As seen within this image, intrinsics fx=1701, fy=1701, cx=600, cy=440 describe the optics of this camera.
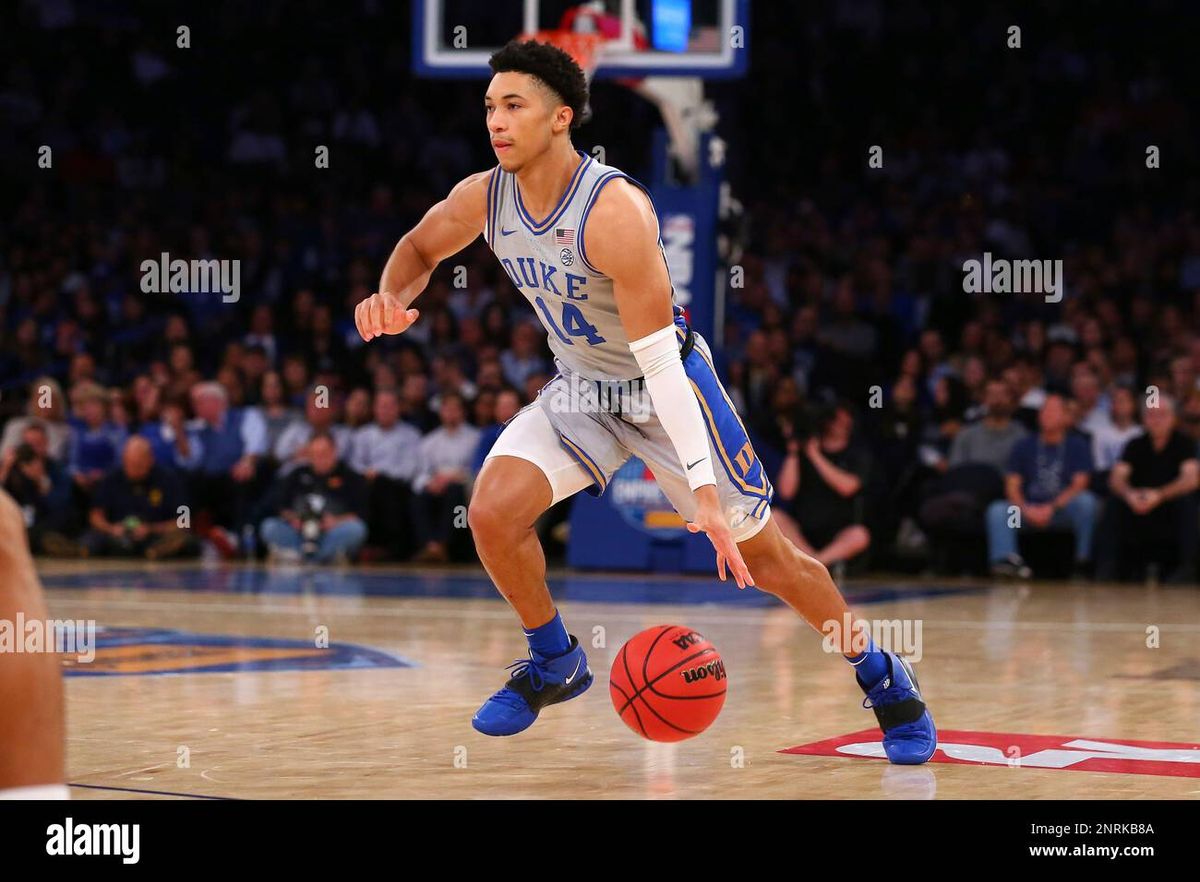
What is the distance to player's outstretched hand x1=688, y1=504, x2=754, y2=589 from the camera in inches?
174

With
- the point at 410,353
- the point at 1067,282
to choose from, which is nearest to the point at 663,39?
the point at 410,353

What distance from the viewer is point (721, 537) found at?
4.48 m

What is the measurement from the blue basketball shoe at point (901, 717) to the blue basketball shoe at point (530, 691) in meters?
0.87

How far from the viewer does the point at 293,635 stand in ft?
26.2

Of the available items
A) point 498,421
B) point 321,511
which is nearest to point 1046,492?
point 498,421

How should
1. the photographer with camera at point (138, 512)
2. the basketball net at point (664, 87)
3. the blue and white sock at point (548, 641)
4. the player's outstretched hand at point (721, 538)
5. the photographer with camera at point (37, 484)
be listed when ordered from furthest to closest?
the photographer with camera at point (37, 484)
the photographer with camera at point (138, 512)
the basketball net at point (664, 87)
the blue and white sock at point (548, 641)
the player's outstretched hand at point (721, 538)

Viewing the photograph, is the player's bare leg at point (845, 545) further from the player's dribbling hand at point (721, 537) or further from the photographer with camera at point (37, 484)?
the player's dribbling hand at point (721, 537)

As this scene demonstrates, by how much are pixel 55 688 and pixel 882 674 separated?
3075 millimetres

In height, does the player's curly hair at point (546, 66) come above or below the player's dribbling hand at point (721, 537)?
above

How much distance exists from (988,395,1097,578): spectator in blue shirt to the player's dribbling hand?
733cm

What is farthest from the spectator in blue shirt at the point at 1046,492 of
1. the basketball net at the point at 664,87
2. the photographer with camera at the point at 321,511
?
the photographer with camera at the point at 321,511

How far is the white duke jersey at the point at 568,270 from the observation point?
15.9 feet

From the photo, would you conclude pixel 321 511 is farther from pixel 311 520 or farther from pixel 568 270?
pixel 568 270
